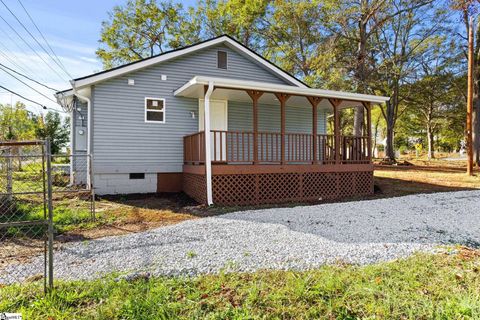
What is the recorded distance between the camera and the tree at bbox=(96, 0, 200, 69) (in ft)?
69.1

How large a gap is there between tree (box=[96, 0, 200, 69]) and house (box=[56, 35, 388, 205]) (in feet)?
41.4

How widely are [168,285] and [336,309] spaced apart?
5.24ft

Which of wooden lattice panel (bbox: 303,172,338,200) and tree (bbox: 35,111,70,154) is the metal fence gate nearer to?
wooden lattice panel (bbox: 303,172,338,200)

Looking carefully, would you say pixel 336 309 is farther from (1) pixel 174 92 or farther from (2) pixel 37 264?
(1) pixel 174 92

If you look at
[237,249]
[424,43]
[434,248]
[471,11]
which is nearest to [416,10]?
[424,43]

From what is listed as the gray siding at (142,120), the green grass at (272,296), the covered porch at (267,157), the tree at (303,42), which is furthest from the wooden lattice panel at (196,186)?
the tree at (303,42)

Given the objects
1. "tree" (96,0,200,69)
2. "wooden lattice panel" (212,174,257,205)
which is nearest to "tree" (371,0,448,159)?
"tree" (96,0,200,69)

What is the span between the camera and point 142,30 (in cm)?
2153

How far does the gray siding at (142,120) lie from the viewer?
29.5 feet

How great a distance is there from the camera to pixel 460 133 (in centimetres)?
3531

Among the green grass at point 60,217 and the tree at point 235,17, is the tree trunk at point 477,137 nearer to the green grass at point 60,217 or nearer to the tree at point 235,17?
the tree at point 235,17

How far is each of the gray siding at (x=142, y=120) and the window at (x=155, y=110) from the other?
0.44 feet

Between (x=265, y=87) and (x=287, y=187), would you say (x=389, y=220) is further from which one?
(x=265, y=87)

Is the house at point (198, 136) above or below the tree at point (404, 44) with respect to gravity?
below
